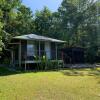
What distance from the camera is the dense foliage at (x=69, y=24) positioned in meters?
34.6

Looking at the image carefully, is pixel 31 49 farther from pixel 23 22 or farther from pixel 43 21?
pixel 43 21

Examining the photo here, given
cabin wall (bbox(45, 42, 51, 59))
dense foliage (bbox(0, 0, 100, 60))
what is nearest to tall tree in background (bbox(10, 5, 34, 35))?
dense foliage (bbox(0, 0, 100, 60))

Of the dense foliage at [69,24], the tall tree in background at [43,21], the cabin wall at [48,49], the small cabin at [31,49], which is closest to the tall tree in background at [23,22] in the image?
the dense foliage at [69,24]

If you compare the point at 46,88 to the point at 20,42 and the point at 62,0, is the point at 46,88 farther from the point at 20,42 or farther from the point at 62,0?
the point at 62,0

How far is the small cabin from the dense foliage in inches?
326

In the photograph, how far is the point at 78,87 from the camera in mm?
13008

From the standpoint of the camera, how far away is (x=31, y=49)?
24562 mm

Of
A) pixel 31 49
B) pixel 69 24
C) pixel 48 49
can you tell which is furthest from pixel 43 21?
pixel 31 49

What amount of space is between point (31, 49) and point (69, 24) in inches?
612

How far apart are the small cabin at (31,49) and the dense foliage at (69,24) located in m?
8.29

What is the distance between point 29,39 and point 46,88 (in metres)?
11.4

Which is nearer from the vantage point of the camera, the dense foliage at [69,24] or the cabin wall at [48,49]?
the cabin wall at [48,49]

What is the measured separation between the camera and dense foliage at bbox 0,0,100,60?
34.6 m

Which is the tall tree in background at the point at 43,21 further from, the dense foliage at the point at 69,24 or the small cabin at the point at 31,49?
the small cabin at the point at 31,49
